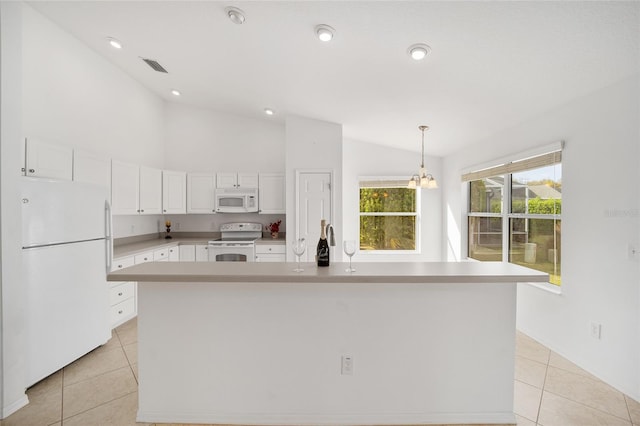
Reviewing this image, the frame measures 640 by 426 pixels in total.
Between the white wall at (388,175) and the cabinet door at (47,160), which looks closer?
the cabinet door at (47,160)

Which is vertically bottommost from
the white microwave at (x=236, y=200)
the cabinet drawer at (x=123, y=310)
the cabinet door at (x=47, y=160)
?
the cabinet drawer at (x=123, y=310)

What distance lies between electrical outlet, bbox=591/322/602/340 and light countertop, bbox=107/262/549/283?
1294 mm

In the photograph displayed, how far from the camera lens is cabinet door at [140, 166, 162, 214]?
13.7ft

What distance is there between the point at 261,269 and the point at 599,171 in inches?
112

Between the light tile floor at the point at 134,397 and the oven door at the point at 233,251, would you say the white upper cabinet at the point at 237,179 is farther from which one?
the light tile floor at the point at 134,397

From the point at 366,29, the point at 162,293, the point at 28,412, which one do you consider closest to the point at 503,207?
the point at 366,29

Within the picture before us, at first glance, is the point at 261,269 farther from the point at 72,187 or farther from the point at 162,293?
the point at 72,187

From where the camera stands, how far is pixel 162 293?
1.91 metres

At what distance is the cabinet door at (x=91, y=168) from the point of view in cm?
311

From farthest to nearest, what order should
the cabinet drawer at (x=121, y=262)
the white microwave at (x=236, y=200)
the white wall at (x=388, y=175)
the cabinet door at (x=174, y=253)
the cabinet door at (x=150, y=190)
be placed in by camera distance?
the white wall at (x=388, y=175)
the white microwave at (x=236, y=200)
the cabinet door at (x=174, y=253)
the cabinet door at (x=150, y=190)
the cabinet drawer at (x=121, y=262)

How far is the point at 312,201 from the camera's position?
4547 millimetres

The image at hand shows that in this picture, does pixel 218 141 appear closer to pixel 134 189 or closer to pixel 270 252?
pixel 134 189

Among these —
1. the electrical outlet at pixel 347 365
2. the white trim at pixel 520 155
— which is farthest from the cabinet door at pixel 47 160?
the white trim at pixel 520 155

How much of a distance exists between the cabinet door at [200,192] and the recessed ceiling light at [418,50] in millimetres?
3716
